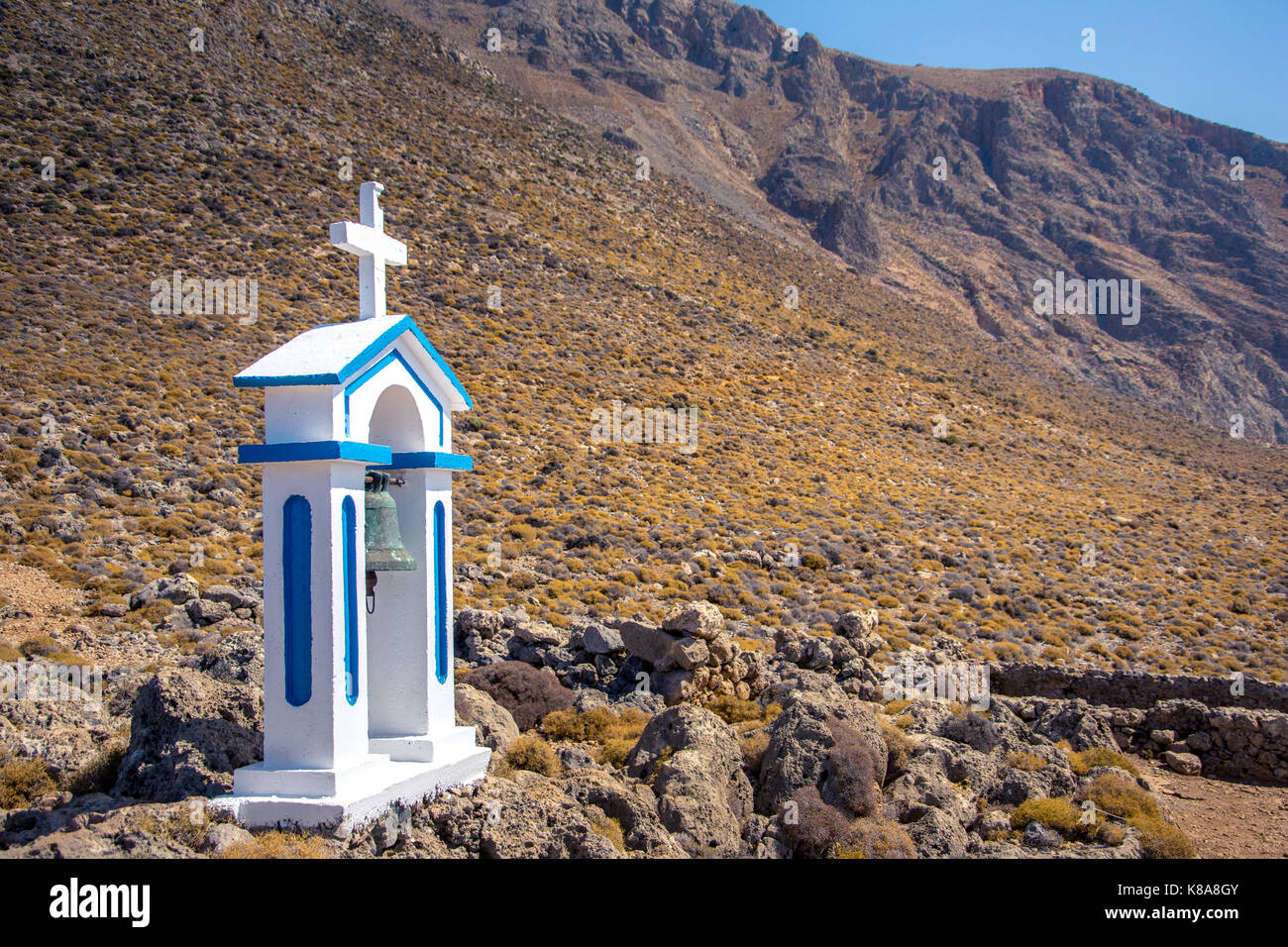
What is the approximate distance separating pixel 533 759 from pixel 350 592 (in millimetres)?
2594

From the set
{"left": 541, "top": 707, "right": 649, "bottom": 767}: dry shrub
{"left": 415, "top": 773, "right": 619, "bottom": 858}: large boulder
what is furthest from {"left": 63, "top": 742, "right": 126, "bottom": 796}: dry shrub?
{"left": 541, "top": 707, "right": 649, "bottom": 767}: dry shrub

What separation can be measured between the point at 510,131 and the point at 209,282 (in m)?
25.3

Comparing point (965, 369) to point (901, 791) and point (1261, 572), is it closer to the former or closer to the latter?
point (1261, 572)

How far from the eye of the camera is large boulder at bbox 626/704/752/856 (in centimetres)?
605

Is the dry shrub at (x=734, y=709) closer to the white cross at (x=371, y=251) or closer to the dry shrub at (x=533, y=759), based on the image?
the dry shrub at (x=533, y=759)

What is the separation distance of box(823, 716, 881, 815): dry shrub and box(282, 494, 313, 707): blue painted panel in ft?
12.3

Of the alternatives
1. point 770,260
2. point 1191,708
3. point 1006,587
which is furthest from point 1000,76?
point 1191,708

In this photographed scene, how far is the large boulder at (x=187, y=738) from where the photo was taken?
221 inches

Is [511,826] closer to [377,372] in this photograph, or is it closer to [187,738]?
[187,738]
